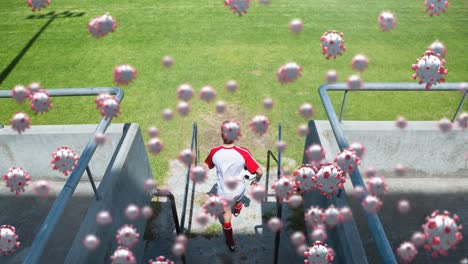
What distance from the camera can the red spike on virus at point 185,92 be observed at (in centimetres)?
653

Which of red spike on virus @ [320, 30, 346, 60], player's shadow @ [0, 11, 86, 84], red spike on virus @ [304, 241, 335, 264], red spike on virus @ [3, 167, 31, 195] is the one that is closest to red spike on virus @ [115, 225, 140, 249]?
red spike on virus @ [304, 241, 335, 264]

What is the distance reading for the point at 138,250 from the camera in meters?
3.86

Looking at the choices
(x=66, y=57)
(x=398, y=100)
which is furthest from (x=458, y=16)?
(x=66, y=57)

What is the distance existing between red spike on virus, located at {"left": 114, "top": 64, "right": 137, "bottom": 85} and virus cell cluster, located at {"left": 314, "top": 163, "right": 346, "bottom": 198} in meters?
4.36

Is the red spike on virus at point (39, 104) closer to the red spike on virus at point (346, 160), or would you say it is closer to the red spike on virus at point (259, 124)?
the red spike on virus at point (259, 124)

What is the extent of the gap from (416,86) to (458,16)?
6.74 metres

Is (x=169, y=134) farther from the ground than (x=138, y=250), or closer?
farther from the ground

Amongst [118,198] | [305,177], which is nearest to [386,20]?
[305,177]

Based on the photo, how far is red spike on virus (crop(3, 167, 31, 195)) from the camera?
4926mm

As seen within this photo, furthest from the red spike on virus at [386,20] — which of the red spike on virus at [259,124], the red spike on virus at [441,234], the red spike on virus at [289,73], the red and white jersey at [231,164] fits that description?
the red and white jersey at [231,164]

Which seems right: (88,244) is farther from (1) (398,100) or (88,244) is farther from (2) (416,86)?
(1) (398,100)

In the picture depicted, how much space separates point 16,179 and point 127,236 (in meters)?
2.41

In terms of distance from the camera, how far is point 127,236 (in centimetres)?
377

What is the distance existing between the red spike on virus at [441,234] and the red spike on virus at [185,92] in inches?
163
